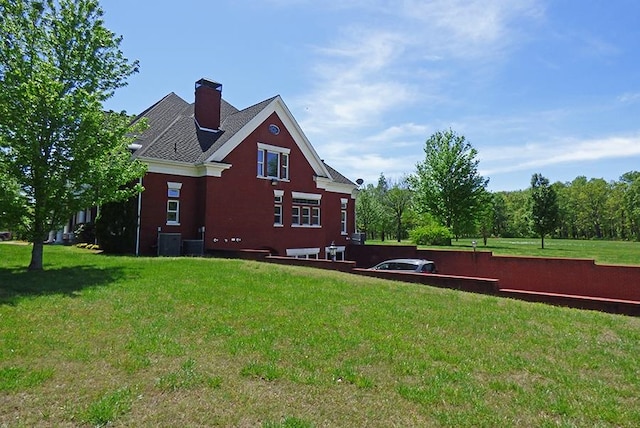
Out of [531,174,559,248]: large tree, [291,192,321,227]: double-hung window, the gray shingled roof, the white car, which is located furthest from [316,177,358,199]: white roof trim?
[531,174,559,248]: large tree

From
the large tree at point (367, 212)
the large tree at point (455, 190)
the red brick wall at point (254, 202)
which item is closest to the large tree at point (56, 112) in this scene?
the red brick wall at point (254, 202)

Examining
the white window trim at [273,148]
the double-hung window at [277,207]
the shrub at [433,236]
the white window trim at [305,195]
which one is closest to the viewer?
the white window trim at [273,148]

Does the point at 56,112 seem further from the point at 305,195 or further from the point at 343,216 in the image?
the point at 343,216

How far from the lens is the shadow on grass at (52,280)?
385 inches

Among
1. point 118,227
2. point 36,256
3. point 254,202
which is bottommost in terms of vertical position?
point 36,256

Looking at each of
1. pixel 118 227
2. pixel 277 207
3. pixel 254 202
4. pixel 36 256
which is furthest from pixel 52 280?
pixel 277 207

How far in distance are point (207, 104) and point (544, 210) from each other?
111 feet

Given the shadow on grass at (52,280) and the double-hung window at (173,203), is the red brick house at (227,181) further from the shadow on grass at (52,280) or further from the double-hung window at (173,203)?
the shadow on grass at (52,280)

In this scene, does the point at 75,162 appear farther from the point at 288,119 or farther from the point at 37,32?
the point at 288,119

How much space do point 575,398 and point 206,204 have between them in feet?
66.2

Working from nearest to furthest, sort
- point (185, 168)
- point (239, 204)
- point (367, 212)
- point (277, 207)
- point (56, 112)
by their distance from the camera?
point (56, 112)
point (185, 168)
point (239, 204)
point (277, 207)
point (367, 212)

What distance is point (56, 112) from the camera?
1301cm

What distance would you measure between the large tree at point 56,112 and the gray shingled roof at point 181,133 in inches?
251

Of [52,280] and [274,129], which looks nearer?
[52,280]
